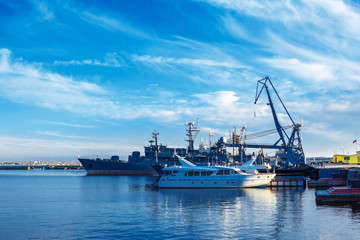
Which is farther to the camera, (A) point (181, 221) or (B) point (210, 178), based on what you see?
(B) point (210, 178)

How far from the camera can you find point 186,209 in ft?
138

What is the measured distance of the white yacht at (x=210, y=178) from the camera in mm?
71062

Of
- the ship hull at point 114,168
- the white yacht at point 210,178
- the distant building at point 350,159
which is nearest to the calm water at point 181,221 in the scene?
the white yacht at point 210,178

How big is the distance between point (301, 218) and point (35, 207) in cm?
3257

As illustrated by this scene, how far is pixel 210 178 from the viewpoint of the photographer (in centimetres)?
7106

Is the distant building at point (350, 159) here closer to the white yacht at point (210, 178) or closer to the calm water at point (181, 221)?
the white yacht at point (210, 178)

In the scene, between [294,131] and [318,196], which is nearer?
[318,196]

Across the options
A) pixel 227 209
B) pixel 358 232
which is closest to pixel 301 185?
pixel 227 209

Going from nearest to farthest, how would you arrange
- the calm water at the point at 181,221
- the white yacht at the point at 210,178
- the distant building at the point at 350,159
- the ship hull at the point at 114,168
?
the calm water at the point at 181,221 < the white yacht at the point at 210,178 < the distant building at the point at 350,159 < the ship hull at the point at 114,168

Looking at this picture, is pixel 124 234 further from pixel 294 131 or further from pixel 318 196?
pixel 294 131

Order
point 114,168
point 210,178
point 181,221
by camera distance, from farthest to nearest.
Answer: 1. point 114,168
2. point 210,178
3. point 181,221

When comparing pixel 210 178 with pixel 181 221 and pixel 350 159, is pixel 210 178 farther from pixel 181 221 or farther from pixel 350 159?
pixel 350 159

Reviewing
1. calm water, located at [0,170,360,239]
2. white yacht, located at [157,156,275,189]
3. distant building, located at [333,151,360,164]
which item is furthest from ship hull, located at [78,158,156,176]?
calm water, located at [0,170,360,239]

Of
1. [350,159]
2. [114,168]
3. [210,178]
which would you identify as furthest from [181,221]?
[350,159]
